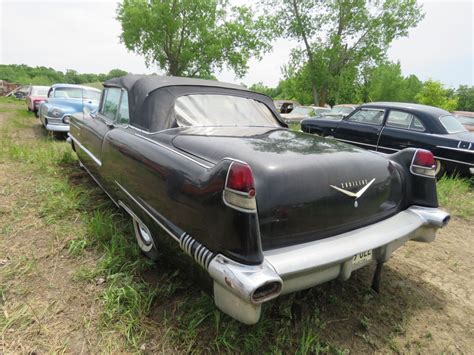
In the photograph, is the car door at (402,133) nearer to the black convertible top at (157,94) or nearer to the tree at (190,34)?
the black convertible top at (157,94)

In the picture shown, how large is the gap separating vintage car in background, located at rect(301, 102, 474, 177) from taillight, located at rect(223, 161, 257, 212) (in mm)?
5383

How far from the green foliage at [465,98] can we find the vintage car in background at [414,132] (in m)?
57.6

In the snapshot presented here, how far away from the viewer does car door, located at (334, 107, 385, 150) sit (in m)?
6.45

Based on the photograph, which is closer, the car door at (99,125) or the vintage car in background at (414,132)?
the car door at (99,125)

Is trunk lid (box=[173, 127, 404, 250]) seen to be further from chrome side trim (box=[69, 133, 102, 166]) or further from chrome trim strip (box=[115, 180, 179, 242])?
chrome side trim (box=[69, 133, 102, 166])

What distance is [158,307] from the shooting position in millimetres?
1998

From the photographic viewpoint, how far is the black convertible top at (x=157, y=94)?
8.45ft

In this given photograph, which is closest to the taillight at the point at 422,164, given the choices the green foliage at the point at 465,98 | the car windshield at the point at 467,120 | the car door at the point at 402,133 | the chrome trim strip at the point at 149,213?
the chrome trim strip at the point at 149,213

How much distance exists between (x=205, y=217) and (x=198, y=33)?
2402cm

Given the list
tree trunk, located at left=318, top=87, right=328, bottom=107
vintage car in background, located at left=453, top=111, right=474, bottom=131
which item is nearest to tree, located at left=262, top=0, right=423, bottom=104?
tree trunk, located at left=318, top=87, right=328, bottom=107

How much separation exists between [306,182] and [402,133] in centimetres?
518

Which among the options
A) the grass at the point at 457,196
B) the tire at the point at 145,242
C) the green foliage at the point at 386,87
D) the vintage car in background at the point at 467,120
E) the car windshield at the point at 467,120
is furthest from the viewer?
the green foliage at the point at 386,87

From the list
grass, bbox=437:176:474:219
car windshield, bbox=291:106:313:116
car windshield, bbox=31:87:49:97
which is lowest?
grass, bbox=437:176:474:219

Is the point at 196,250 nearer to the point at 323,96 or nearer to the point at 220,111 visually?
the point at 220,111
